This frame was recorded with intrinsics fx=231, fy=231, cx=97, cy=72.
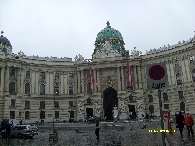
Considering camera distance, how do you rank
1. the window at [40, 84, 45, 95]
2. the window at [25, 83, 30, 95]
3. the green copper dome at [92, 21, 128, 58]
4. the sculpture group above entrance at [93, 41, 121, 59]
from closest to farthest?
1. the window at [25, 83, 30, 95]
2. the window at [40, 84, 45, 95]
3. the sculpture group above entrance at [93, 41, 121, 59]
4. the green copper dome at [92, 21, 128, 58]

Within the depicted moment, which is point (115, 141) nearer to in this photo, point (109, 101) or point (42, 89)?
point (109, 101)

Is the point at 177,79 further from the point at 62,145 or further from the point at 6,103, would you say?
the point at 62,145

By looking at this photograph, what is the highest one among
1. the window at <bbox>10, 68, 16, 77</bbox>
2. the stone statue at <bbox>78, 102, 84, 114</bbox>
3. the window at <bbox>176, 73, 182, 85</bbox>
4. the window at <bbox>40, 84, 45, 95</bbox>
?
the window at <bbox>10, 68, 16, 77</bbox>

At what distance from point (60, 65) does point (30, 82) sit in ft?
35.9

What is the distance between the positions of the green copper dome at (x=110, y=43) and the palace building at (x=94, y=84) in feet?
1.11

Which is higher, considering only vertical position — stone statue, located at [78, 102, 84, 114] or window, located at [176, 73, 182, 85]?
window, located at [176, 73, 182, 85]

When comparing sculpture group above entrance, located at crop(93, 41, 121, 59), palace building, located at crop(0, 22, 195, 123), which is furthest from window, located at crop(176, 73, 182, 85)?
sculpture group above entrance, located at crop(93, 41, 121, 59)

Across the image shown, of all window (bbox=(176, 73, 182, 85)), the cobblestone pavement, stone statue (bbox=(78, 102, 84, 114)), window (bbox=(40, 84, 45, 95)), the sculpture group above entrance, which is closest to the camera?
the cobblestone pavement

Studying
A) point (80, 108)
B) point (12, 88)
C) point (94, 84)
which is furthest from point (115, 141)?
point (12, 88)

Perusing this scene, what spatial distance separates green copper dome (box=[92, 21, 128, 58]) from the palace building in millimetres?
338

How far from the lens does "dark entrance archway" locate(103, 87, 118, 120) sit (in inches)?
2751

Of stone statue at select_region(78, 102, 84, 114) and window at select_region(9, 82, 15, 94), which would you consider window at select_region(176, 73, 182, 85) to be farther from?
window at select_region(9, 82, 15, 94)

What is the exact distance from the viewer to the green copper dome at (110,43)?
75.4 m

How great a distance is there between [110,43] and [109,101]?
1987 cm
